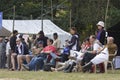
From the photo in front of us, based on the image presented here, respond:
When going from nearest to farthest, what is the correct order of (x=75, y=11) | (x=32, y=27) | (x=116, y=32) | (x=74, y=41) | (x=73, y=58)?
(x=73, y=58) < (x=74, y=41) < (x=116, y=32) < (x=32, y=27) < (x=75, y=11)

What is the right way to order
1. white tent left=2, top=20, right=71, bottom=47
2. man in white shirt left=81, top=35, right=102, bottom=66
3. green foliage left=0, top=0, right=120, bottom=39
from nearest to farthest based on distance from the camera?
man in white shirt left=81, top=35, right=102, bottom=66, white tent left=2, top=20, right=71, bottom=47, green foliage left=0, top=0, right=120, bottom=39

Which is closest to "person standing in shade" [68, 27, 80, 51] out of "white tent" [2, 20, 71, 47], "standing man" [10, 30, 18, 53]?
"standing man" [10, 30, 18, 53]

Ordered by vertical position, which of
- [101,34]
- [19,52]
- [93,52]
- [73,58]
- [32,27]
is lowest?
[73,58]

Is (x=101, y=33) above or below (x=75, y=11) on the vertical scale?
below

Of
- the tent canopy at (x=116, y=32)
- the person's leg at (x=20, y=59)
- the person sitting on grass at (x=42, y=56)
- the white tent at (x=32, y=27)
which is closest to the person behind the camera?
the person sitting on grass at (x=42, y=56)

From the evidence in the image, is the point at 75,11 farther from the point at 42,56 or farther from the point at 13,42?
the point at 42,56

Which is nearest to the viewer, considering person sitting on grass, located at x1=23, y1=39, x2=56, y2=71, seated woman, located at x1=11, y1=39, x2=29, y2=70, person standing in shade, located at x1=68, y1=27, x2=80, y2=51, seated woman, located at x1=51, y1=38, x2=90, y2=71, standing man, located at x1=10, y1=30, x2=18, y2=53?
seated woman, located at x1=51, y1=38, x2=90, y2=71

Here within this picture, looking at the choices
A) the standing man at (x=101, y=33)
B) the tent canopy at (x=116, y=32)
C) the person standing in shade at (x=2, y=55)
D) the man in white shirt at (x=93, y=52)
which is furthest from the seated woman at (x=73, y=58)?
the tent canopy at (x=116, y=32)

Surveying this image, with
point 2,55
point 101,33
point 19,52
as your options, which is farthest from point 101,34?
point 2,55

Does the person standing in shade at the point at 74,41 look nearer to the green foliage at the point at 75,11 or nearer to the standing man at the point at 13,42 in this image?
the standing man at the point at 13,42

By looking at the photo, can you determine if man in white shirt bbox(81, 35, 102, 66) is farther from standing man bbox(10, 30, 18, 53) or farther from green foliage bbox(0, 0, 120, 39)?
green foliage bbox(0, 0, 120, 39)

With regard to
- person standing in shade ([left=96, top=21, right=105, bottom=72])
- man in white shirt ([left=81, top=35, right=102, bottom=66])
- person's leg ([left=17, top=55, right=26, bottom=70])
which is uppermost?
person standing in shade ([left=96, top=21, right=105, bottom=72])

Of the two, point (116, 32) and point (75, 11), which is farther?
point (75, 11)

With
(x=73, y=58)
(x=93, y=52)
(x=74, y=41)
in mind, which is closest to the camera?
(x=93, y=52)
